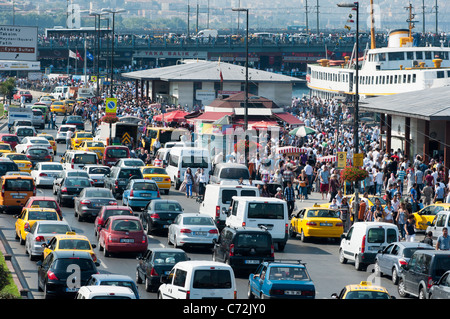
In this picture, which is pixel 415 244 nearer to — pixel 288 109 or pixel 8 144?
pixel 8 144

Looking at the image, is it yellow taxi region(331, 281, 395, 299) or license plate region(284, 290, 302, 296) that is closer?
yellow taxi region(331, 281, 395, 299)

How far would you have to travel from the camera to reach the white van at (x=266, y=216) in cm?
3044


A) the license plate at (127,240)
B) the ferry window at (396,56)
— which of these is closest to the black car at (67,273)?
the license plate at (127,240)

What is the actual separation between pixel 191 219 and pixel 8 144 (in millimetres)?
26622

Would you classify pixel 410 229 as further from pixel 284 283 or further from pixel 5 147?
pixel 5 147

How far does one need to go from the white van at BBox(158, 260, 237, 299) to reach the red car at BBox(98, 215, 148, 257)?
8535 mm

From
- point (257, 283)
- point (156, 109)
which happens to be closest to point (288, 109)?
point (156, 109)

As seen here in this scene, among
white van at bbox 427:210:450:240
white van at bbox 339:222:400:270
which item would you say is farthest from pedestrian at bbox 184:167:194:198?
white van at bbox 339:222:400:270

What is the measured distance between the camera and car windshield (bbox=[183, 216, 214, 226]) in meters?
30.2

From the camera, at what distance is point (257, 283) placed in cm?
2219

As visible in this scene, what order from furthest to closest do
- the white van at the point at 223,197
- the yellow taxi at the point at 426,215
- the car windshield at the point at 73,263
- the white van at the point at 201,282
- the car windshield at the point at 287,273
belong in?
1. the yellow taxi at the point at 426,215
2. the white van at the point at 223,197
3. the car windshield at the point at 73,263
4. the car windshield at the point at 287,273
5. the white van at the point at 201,282

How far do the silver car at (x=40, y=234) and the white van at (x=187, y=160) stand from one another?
16.8m

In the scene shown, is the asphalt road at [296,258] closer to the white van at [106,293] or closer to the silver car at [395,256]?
the silver car at [395,256]

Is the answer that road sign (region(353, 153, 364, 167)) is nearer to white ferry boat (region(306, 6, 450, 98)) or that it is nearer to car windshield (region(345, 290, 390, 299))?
car windshield (region(345, 290, 390, 299))
